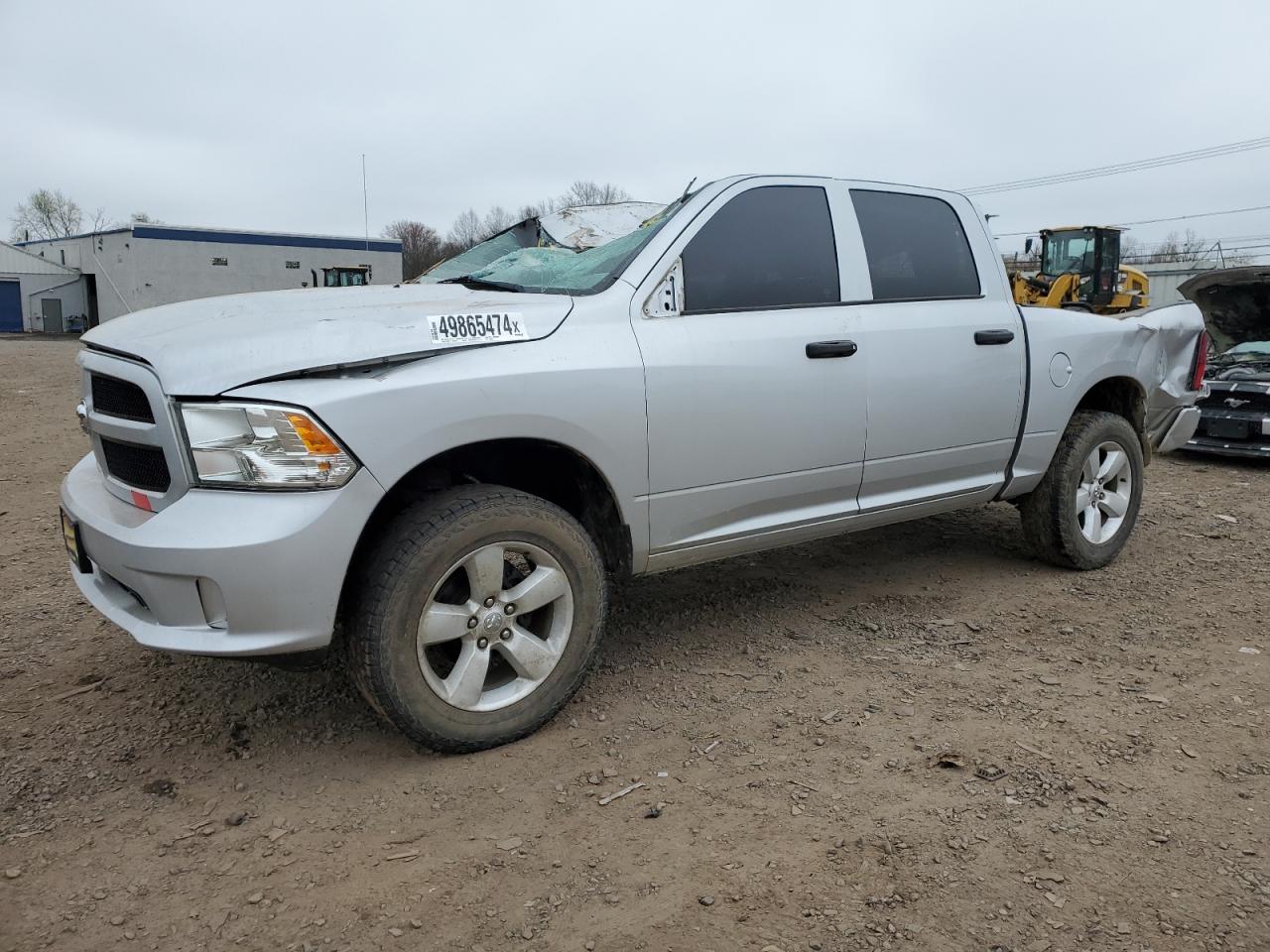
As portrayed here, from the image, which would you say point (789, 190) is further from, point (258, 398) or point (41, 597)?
point (41, 597)

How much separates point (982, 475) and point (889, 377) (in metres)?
0.89

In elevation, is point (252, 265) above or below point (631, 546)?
above

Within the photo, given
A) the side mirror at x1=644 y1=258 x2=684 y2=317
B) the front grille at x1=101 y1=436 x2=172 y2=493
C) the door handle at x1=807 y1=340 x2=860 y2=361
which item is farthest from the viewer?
the door handle at x1=807 y1=340 x2=860 y2=361

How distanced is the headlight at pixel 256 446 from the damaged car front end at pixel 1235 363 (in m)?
7.61

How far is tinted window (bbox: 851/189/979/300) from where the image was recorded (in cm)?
395

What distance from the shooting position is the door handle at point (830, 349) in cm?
356

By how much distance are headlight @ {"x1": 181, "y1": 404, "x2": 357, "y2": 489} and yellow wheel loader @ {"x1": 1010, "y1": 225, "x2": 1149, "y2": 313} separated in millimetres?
16718

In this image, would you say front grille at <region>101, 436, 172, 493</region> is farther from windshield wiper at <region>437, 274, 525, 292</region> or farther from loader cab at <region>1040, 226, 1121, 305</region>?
loader cab at <region>1040, 226, 1121, 305</region>

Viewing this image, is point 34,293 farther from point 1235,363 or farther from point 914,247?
point 914,247

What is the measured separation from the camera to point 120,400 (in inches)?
111

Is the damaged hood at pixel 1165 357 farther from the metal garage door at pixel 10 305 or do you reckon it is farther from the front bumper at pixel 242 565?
the metal garage door at pixel 10 305

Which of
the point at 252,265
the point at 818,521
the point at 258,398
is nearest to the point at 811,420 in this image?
the point at 818,521

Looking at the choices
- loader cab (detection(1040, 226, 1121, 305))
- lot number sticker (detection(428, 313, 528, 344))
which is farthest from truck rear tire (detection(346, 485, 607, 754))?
loader cab (detection(1040, 226, 1121, 305))

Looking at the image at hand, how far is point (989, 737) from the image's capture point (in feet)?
10.1
